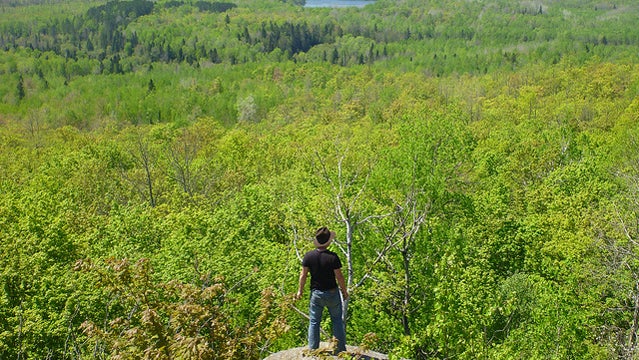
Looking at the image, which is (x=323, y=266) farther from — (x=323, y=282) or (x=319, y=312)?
(x=319, y=312)

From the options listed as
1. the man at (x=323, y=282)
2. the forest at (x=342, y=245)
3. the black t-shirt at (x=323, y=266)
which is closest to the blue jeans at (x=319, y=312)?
the man at (x=323, y=282)

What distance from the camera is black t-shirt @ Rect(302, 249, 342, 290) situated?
1134 centimetres

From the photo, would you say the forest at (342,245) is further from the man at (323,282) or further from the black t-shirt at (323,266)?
the black t-shirt at (323,266)

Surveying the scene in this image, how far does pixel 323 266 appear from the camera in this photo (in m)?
11.4

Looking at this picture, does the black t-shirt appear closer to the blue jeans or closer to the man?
the man

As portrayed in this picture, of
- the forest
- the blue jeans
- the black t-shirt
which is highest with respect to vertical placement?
the black t-shirt

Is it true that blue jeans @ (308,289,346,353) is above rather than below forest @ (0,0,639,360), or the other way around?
above

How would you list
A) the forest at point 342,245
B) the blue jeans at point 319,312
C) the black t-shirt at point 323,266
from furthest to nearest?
the forest at point 342,245 → the blue jeans at point 319,312 → the black t-shirt at point 323,266

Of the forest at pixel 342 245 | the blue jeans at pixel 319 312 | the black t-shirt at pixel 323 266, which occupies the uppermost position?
the black t-shirt at pixel 323 266

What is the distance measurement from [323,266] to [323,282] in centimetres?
38

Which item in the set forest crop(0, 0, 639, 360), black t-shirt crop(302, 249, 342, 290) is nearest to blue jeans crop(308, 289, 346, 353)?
black t-shirt crop(302, 249, 342, 290)

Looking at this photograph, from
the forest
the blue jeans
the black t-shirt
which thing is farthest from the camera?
the forest

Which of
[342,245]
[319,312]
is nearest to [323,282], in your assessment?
[319,312]

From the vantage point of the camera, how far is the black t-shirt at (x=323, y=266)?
11.3 m
